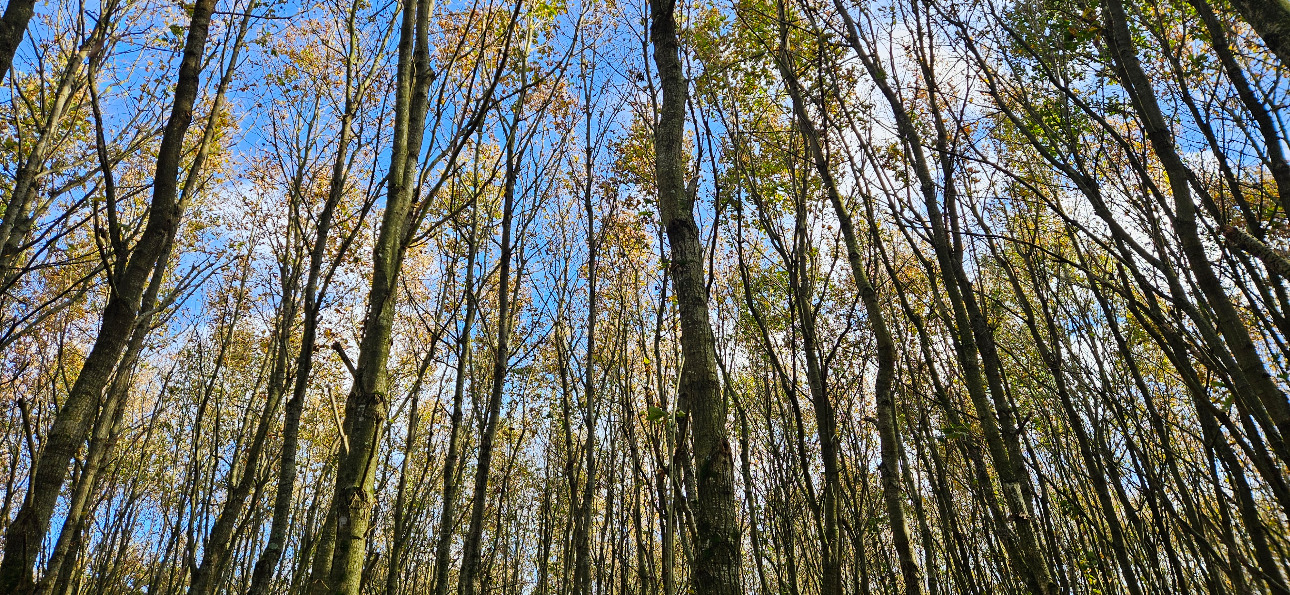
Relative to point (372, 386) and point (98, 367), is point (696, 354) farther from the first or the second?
point (98, 367)

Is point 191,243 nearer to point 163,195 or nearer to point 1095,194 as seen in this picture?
point 163,195

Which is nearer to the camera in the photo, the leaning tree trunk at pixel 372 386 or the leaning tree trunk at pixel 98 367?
the leaning tree trunk at pixel 98 367

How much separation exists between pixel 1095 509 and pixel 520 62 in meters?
6.96

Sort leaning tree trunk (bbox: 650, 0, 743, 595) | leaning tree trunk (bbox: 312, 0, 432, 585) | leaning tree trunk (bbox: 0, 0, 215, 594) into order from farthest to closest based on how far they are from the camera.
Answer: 1. leaning tree trunk (bbox: 650, 0, 743, 595)
2. leaning tree trunk (bbox: 312, 0, 432, 585)
3. leaning tree trunk (bbox: 0, 0, 215, 594)

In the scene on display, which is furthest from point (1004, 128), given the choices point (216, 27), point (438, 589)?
point (216, 27)

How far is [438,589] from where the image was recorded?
4520 millimetres

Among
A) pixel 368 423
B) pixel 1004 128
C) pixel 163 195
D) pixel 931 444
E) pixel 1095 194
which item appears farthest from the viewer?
pixel 1004 128

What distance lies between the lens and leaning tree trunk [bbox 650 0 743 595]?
1792mm

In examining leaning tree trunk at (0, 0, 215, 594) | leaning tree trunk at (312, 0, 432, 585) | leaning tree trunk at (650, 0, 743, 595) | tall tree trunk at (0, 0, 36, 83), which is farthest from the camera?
leaning tree trunk at (650, 0, 743, 595)

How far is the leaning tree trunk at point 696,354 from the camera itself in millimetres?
1792

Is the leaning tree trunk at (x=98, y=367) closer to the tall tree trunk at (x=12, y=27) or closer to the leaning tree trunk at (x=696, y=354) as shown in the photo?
the tall tree trunk at (x=12, y=27)

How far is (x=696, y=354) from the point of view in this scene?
2.07 metres

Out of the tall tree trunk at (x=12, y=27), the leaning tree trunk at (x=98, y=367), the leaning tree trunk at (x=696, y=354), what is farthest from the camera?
the leaning tree trunk at (x=696, y=354)

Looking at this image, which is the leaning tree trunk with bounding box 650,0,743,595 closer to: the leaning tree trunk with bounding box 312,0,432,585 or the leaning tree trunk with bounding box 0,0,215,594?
the leaning tree trunk with bounding box 312,0,432,585
